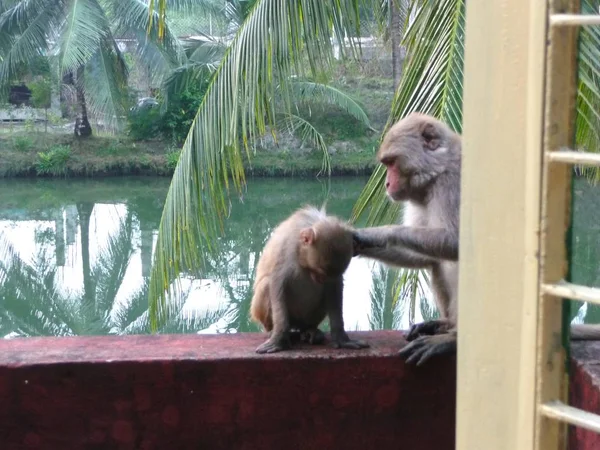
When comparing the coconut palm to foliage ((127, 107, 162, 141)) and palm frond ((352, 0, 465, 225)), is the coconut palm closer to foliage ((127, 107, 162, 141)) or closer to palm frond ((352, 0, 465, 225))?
foliage ((127, 107, 162, 141))

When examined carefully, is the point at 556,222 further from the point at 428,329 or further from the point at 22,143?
the point at 22,143

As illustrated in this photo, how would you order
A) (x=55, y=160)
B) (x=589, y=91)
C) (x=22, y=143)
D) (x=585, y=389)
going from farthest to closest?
(x=22, y=143) → (x=55, y=160) → (x=589, y=91) → (x=585, y=389)

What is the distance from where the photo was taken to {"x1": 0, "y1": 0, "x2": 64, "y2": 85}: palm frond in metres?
24.4

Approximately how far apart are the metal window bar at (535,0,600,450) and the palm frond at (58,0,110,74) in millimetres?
21670

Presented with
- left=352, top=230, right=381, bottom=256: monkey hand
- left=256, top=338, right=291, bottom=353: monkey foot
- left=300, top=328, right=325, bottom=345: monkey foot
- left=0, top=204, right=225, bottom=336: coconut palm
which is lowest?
left=0, top=204, right=225, bottom=336: coconut palm

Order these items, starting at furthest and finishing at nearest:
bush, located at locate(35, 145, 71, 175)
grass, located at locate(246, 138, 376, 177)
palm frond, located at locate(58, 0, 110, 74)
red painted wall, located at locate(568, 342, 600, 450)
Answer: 1. bush, located at locate(35, 145, 71, 175)
2. grass, located at locate(246, 138, 376, 177)
3. palm frond, located at locate(58, 0, 110, 74)
4. red painted wall, located at locate(568, 342, 600, 450)

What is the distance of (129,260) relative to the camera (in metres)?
21.4

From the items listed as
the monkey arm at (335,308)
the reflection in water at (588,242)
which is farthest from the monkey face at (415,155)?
the reflection in water at (588,242)

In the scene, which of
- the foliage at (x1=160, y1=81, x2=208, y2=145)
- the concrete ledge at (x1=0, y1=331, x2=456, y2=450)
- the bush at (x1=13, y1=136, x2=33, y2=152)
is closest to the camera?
the concrete ledge at (x1=0, y1=331, x2=456, y2=450)

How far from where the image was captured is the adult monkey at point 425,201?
345 cm

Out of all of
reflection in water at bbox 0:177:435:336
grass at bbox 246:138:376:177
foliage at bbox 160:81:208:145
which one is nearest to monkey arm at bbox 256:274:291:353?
reflection in water at bbox 0:177:435:336

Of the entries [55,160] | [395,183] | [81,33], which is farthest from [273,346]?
[55,160]

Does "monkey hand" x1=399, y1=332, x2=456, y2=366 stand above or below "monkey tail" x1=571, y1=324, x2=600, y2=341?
below

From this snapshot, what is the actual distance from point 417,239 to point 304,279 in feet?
1.83
